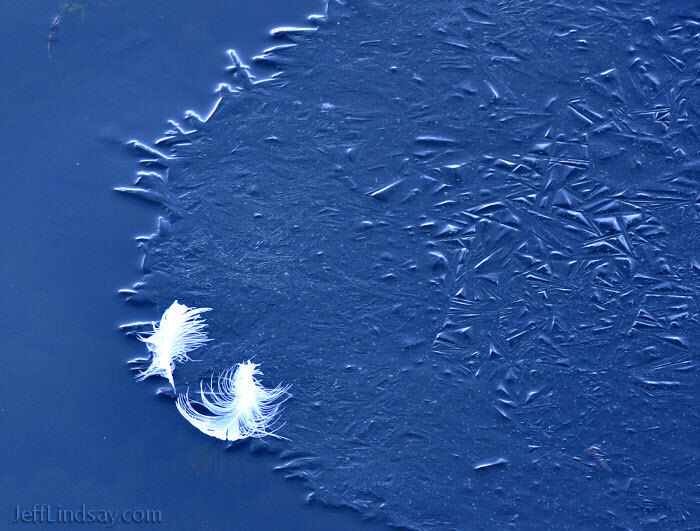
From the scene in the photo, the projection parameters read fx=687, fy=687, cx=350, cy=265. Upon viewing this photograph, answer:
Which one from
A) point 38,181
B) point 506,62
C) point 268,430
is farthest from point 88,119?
point 506,62

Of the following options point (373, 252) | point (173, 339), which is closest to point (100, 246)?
point (173, 339)

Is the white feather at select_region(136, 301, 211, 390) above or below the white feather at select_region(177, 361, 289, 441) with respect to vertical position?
above

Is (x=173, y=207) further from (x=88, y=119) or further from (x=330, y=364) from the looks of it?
(x=330, y=364)

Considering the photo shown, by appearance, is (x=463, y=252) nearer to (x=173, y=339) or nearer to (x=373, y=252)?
(x=373, y=252)

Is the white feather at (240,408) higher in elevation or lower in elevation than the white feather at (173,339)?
lower
